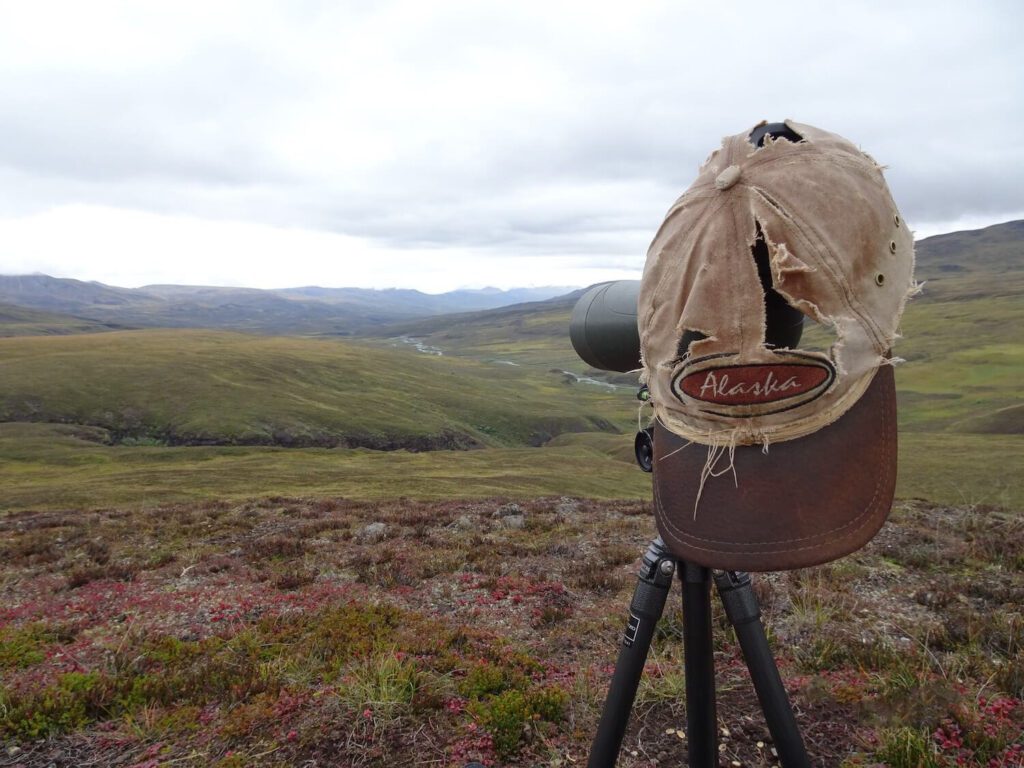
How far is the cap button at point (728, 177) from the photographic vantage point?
1.91 m

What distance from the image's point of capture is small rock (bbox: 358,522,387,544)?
13656 millimetres

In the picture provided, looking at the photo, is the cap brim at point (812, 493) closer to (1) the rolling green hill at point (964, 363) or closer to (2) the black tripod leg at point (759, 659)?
(1) the rolling green hill at point (964, 363)

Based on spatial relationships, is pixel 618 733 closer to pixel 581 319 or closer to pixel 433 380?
pixel 581 319

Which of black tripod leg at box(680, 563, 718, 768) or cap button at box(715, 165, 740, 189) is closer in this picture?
cap button at box(715, 165, 740, 189)

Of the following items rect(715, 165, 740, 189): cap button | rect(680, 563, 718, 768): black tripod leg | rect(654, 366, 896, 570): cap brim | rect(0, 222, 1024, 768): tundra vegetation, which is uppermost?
rect(715, 165, 740, 189): cap button

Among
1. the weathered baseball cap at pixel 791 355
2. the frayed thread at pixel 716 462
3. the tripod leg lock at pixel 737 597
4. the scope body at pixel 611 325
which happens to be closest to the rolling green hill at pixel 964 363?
the weathered baseball cap at pixel 791 355

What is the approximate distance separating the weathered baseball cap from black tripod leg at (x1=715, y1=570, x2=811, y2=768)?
2.99 feet

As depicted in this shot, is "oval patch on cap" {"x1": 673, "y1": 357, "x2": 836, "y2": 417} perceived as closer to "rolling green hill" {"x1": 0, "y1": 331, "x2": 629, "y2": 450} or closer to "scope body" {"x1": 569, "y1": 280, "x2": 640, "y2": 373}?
"scope body" {"x1": 569, "y1": 280, "x2": 640, "y2": 373}

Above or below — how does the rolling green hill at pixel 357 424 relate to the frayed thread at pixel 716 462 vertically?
below

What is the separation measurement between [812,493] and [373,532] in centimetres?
1358

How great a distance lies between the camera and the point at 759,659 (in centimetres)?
273

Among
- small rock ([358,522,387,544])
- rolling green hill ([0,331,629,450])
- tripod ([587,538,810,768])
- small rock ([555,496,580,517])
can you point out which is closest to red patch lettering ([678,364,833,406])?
tripod ([587,538,810,768])

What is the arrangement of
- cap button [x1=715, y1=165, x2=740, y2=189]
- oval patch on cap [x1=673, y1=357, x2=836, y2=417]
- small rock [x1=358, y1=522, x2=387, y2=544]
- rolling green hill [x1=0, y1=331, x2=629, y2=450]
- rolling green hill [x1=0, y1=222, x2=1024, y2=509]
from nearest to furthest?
oval patch on cap [x1=673, y1=357, x2=836, y2=417] < cap button [x1=715, y1=165, x2=740, y2=189] < small rock [x1=358, y1=522, x2=387, y2=544] < rolling green hill [x1=0, y1=222, x2=1024, y2=509] < rolling green hill [x1=0, y1=331, x2=629, y2=450]

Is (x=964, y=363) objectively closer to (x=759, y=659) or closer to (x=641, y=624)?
(x=759, y=659)
